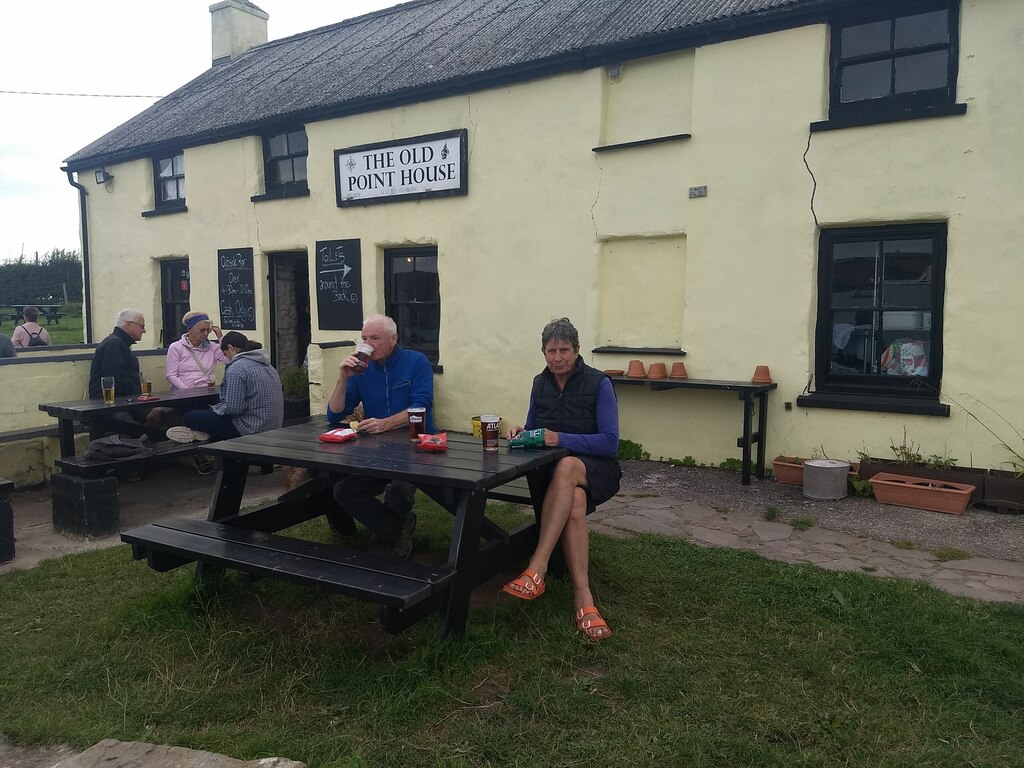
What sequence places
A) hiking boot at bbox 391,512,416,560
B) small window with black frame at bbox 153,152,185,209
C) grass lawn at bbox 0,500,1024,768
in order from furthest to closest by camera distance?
1. small window with black frame at bbox 153,152,185,209
2. hiking boot at bbox 391,512,416,560
3. grass lawn at bbox 0,500,1024,768

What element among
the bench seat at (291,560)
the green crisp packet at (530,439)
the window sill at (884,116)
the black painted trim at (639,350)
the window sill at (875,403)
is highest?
the window sill at (884,116)

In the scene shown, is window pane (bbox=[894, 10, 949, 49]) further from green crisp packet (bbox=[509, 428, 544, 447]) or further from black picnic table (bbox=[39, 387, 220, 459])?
black picnic table (bbox=[39, 387, 220, 459])

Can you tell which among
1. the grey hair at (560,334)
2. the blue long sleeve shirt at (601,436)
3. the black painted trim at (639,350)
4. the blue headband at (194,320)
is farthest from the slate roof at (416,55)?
the blue long sleeve shirt at (601,436)

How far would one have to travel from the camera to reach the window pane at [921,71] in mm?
6109

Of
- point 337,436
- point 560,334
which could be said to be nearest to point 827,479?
point 560,334

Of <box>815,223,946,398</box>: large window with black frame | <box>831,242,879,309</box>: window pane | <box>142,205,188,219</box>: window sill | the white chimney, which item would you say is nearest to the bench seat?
<box>815,223,946,398</box>: large window with black frame

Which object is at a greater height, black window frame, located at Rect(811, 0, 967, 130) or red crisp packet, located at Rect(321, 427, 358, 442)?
black window frame, located at Rect(811, 0, 967, 130)

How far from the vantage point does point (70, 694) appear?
10.2 feet

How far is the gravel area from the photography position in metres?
5.06

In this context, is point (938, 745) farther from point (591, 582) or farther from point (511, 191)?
point (511, 191)

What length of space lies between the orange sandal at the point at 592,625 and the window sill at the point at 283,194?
27.1ft

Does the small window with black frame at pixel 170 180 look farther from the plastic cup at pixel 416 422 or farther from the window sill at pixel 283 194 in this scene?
the plastic cup at pixel 416 422

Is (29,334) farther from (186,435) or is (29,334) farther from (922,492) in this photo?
(922,492)

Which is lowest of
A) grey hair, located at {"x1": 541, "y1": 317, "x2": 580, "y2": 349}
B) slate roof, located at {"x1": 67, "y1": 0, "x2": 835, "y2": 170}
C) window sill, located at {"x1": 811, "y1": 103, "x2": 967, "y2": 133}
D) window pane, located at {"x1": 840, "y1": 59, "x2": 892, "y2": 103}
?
grey hair, located at {"x1": 541, "y1": 317, "x2": 580, "y2": 349}
